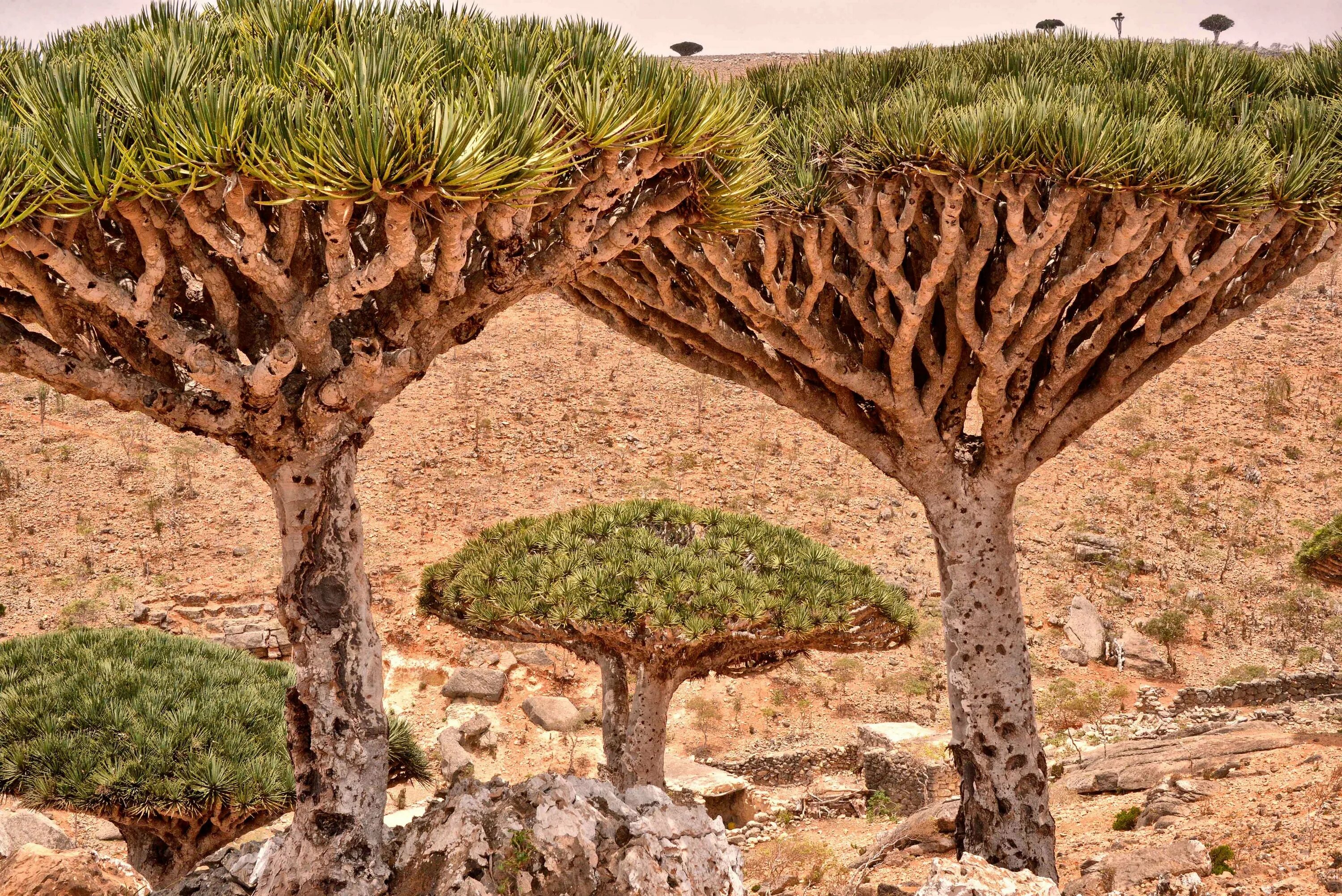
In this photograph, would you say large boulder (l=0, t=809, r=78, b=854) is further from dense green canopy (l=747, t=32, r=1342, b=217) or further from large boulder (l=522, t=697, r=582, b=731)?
dense green canopy (l=747, t=32, r=1342, b=217)

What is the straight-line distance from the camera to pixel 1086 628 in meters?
16.8

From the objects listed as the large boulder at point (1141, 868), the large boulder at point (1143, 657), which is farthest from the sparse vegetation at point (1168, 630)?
the large boulder at point (1141, 868)

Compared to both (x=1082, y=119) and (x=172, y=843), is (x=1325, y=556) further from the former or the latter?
(x=172, y=843)

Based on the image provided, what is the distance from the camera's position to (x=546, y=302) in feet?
80.0

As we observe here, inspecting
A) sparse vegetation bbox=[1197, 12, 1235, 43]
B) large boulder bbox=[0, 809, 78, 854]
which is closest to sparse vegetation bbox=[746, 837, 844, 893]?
large boulder bbox=[0, 809, 78, 854]

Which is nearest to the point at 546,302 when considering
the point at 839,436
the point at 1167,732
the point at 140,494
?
the point at 140,494

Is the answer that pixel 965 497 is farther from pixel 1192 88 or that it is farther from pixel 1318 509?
pixel 1318 509

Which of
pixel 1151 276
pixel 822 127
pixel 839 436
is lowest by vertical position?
pixel 839 436

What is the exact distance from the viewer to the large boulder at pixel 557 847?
15.6 feet

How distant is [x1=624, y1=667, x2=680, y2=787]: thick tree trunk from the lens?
9.31 metres

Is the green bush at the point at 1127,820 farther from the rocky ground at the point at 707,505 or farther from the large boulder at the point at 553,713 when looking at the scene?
the large boulder at the point at 553,713

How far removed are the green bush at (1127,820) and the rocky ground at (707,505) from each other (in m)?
1.70

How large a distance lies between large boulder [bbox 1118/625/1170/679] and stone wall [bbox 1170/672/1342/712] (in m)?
1.14

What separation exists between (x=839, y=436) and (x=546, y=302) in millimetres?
17998
